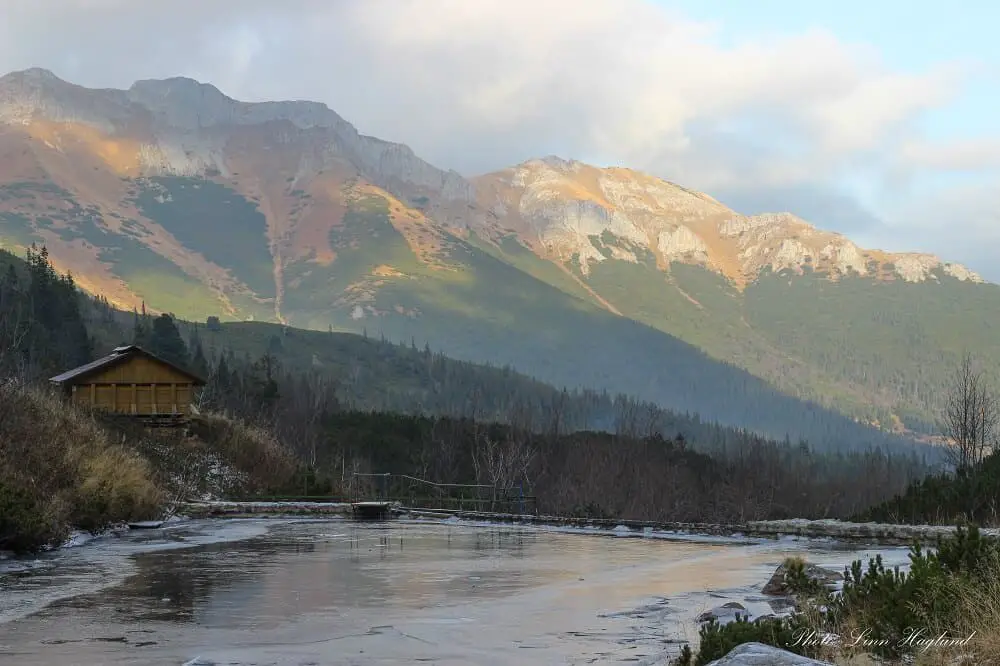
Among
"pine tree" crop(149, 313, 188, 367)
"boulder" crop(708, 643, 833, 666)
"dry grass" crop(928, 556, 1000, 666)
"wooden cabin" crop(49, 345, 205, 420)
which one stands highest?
"pine tree" crop(149, 313, 188, 367)

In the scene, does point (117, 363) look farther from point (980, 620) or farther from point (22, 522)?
point (980, 620)

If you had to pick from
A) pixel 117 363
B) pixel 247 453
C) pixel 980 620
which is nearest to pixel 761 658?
pixel 980 620

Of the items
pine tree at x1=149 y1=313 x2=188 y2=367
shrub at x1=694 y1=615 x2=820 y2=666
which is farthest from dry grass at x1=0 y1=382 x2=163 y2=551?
pine tree at x1=149 y1=313 x2=188 y2=367

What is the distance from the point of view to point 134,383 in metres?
65.7

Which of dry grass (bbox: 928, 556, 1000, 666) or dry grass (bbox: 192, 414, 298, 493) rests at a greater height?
dry grass (bbox: 192, 414, 298, 493)

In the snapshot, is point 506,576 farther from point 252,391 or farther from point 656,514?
→ point 252,391

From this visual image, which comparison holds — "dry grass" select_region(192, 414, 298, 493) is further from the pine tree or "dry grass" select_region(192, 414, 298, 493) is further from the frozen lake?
the pine tree

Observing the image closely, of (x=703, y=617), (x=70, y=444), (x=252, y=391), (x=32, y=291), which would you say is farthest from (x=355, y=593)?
(x=32, y=291)

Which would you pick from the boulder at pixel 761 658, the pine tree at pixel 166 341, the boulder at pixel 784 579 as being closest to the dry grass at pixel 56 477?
the boulder at pixel 784 579

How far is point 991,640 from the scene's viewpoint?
10953 mm

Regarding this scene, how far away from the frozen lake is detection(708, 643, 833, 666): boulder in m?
3.25

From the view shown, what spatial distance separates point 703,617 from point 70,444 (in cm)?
2290

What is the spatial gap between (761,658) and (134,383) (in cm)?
6015

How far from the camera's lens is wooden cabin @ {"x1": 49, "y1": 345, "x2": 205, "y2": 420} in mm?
65188
